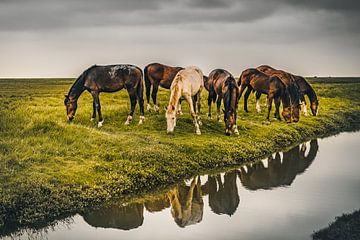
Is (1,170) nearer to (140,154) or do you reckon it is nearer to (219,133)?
(140,154)

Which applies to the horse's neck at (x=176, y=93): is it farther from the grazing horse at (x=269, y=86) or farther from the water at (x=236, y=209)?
the grazing horse at (x=269, y=86)

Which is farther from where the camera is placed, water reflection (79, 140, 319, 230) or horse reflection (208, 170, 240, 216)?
horse reflection (208, 170, 240, 216)

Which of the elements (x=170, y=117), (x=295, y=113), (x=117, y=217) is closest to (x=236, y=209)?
(x=117, y=217)

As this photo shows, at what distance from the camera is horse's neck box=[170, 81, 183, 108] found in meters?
17.0

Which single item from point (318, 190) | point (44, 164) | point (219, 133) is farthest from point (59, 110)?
point (318, 190)

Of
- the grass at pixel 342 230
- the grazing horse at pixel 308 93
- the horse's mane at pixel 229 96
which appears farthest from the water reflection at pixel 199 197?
the grazing horse at pixel 308 93

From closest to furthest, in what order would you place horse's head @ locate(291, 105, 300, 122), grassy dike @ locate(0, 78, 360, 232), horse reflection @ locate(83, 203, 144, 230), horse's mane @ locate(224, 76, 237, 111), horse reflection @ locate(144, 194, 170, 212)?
horse reflection @ locate(83, 203, 144, 230) → grassy dike @ locate(0, 78, 360, 232) → horse reflection @ locate(144, 194, 170, 212) → horse's mane @ locate(224, 76, 237, 111) → horse's head @ locate(291, 105, 300, 122)

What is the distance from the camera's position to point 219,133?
1897 cm

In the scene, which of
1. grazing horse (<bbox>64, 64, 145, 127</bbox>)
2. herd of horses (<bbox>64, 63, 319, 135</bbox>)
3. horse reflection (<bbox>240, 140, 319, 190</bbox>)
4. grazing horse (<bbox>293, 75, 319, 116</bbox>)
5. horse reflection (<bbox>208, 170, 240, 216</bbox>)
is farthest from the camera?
grazing horse (<bbox>293, 75, 319, 116</bbox>)

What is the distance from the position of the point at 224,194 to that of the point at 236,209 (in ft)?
5.27

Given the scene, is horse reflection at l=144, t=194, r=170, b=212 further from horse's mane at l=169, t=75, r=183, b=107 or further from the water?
horse's mane at l=169, t=75, r=183, b=107

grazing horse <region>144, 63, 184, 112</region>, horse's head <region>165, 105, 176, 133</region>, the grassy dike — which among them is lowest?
the grassy dike

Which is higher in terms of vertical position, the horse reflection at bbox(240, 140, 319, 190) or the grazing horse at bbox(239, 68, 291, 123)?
the grazing horse at bbox(239, 68, 291, 123)

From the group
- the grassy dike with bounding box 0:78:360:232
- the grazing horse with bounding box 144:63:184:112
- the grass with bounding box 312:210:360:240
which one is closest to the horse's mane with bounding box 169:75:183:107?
the grassy dike with bounding box 0:78:360:232
